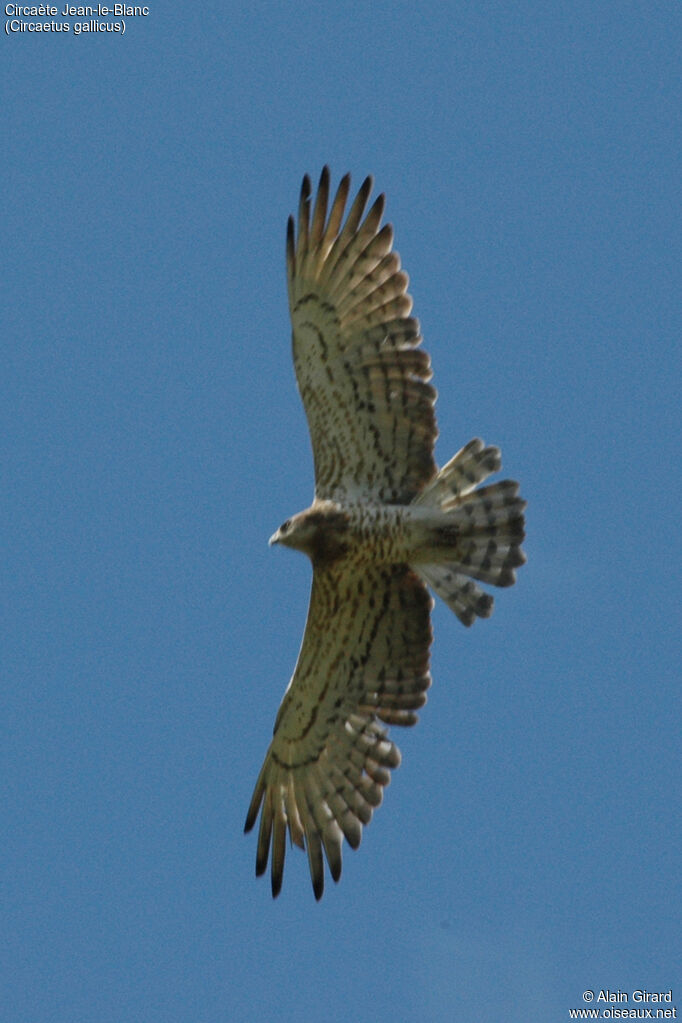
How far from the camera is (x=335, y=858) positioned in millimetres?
15078

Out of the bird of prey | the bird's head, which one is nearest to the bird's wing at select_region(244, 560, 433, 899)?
the bird of prey

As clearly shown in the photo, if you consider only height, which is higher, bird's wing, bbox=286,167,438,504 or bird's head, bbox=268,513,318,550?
bird's wing, bbox=286,167,438,504

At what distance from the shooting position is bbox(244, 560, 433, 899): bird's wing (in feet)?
49.8

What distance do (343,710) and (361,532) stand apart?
4.47 feet

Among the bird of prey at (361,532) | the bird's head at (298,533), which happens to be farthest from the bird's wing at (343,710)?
the bird's head at (298,533)

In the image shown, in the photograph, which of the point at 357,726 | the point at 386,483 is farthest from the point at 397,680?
the point at 386,483

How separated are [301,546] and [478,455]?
1346 millimetres

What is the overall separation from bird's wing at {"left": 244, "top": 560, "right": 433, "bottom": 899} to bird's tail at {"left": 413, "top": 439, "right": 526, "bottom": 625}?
435 mm

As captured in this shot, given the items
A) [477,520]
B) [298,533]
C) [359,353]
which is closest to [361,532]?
[298,533]

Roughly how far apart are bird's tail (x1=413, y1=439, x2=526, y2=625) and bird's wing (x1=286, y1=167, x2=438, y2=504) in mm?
189

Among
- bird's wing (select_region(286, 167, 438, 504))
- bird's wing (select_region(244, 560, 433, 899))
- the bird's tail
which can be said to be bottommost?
bird's wing (select_region(244, 560, 433, 899))

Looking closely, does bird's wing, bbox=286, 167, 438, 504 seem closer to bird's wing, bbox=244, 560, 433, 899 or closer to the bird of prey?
the bird of prey

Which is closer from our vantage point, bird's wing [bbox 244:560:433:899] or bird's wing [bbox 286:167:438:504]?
bird's wing [bbox 286:167:438:504]

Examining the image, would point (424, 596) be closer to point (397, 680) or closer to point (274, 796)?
point (397, 680)
